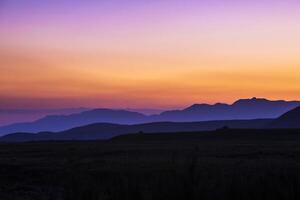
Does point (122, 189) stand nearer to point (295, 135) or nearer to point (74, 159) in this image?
point (74, 159)

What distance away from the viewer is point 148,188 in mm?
14945

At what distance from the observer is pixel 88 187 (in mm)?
14156

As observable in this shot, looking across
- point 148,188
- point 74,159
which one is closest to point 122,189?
point 148,188

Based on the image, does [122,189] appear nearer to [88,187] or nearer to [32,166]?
[88,187]

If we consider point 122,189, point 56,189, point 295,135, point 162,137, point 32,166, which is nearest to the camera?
point 122,189

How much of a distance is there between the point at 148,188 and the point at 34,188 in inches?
445

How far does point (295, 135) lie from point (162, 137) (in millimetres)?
21807

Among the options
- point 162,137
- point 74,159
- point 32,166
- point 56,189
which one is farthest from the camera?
point 162,137

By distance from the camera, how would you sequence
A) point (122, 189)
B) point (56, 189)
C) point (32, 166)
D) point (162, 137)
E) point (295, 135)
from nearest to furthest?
1. point (122, 189)
2. point (56, 189)
3. point (32, 166)
4. point (295, 135)
5. point (162, 137)

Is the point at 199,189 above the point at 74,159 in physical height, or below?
below

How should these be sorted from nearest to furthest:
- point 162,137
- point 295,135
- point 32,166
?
point 32,166 → point 295,135 → point 162,137

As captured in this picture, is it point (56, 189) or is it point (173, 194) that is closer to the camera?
point (173, 194)

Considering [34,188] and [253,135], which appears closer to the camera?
[34,188]

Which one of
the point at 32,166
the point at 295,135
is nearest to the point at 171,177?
the point at 32,166
